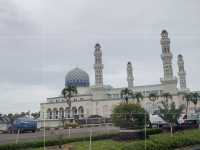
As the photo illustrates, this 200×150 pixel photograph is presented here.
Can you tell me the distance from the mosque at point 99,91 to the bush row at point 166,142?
7581 cm

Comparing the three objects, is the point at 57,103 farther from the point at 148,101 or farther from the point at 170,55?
the point at 170,55

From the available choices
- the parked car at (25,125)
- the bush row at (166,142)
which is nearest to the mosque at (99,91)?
the parked car at (25,125)

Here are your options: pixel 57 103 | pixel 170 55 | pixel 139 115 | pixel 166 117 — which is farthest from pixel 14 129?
pixel 57 103

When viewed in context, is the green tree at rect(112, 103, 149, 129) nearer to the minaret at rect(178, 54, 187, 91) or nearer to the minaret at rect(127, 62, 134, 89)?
the minaret at rect(127, 62, 134, 89)

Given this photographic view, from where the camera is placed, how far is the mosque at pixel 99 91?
325ft

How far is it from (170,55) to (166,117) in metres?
74.3

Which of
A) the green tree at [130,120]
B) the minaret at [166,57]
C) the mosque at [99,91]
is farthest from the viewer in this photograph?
the mosque at [99,91]

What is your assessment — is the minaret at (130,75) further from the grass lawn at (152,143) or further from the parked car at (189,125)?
the grass lawn at (152,143)

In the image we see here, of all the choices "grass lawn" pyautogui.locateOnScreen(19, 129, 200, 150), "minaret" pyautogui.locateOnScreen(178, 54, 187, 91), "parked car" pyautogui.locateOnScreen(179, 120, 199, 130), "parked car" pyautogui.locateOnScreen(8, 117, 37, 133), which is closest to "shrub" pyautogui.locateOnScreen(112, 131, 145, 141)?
"grass lawn" pyautogui.locateOnScreen(19, 129, 200, 150)

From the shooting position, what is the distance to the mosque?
99188 millimetres

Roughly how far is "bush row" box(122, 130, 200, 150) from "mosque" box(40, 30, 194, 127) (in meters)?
75.8

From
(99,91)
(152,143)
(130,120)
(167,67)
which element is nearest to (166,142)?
(152,143)

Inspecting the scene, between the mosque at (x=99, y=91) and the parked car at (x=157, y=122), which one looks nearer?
the parked car at (x=157, y=122)

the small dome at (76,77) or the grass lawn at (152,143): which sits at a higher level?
the small dome at (76,77)
